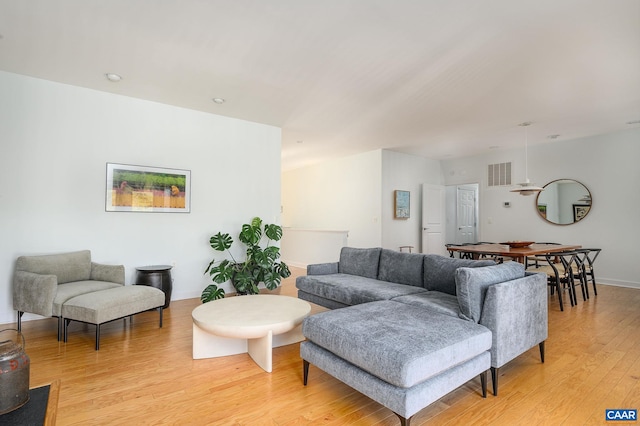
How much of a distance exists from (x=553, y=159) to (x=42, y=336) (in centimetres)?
812

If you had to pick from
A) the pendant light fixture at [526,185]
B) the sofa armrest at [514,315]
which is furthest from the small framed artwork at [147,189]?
the pendant light fixture at [526,185]

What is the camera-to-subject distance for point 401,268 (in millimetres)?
3412

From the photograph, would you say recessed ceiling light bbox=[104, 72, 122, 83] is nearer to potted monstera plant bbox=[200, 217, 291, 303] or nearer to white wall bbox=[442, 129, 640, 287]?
potted monstera plant bbox=[200, 217, 291, 303]

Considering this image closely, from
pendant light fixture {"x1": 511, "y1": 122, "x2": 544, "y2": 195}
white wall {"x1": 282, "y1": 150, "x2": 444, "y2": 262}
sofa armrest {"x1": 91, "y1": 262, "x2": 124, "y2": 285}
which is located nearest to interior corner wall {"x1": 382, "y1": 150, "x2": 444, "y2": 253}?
white wall {"x1": 282, "y1": 150, "x2": 444, "y2": 262}

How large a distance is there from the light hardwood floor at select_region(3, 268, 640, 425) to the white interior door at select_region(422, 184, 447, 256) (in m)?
4.44

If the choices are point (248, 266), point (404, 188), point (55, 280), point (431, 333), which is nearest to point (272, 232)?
point (248, 266)

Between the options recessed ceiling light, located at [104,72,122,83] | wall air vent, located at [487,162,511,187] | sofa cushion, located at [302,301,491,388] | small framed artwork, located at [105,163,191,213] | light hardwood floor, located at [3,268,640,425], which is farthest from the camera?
wall air vent, located at [487,162,511,187]

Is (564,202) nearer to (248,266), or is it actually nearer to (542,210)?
(542,210)

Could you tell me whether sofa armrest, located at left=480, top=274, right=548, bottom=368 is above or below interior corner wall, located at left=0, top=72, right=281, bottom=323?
below

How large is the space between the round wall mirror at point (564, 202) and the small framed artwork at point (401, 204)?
8.24 ft

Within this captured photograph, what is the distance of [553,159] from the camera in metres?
6.34

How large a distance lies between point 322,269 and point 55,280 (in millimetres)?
2597

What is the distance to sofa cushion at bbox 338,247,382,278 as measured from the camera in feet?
12.2

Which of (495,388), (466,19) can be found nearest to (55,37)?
(466,19)
